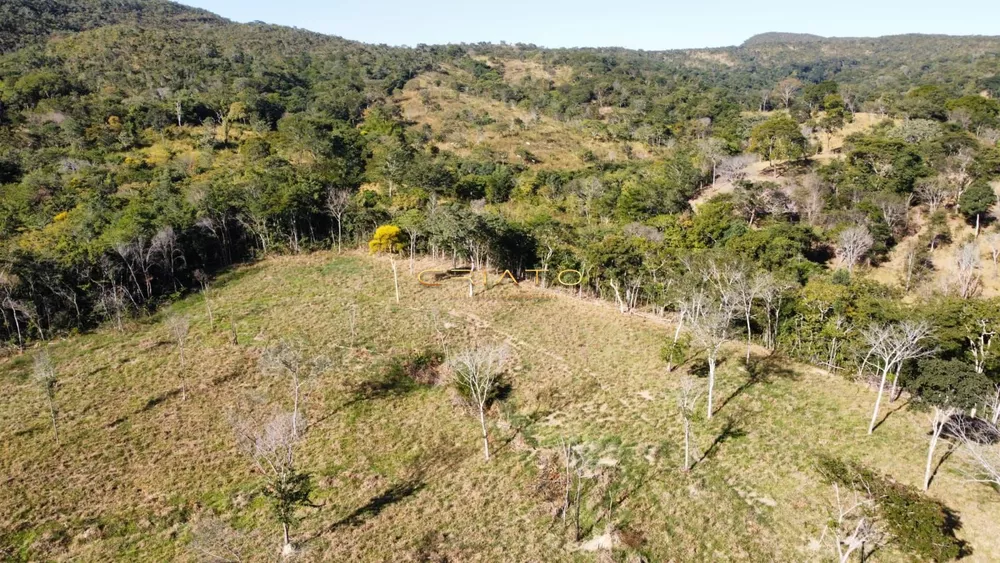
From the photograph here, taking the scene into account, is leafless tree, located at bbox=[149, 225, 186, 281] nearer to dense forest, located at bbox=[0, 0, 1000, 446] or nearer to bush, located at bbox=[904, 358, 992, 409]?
dense forest, located at bbox=[0, 0, 1000, 446]

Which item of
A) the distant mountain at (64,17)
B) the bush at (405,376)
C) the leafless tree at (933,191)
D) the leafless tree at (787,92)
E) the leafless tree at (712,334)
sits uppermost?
the distant mountain at (64,17)

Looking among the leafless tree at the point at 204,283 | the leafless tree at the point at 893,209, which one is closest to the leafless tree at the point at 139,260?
the leafless tree at the point at 204,283

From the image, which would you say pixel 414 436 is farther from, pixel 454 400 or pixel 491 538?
pixel 491 538

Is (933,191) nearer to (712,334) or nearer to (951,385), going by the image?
(951,385)

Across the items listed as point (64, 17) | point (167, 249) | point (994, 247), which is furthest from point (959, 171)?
point (64, 17)

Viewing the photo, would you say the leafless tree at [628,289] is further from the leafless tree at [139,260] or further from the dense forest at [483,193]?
the leafless tree at [139,260]

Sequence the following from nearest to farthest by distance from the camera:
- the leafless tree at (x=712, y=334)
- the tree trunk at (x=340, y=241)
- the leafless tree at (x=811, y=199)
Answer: the leafless tree at (x=712, y=334), the tree trunk at (x=340, y=241), the leafless tree at (x=811, y=199)
